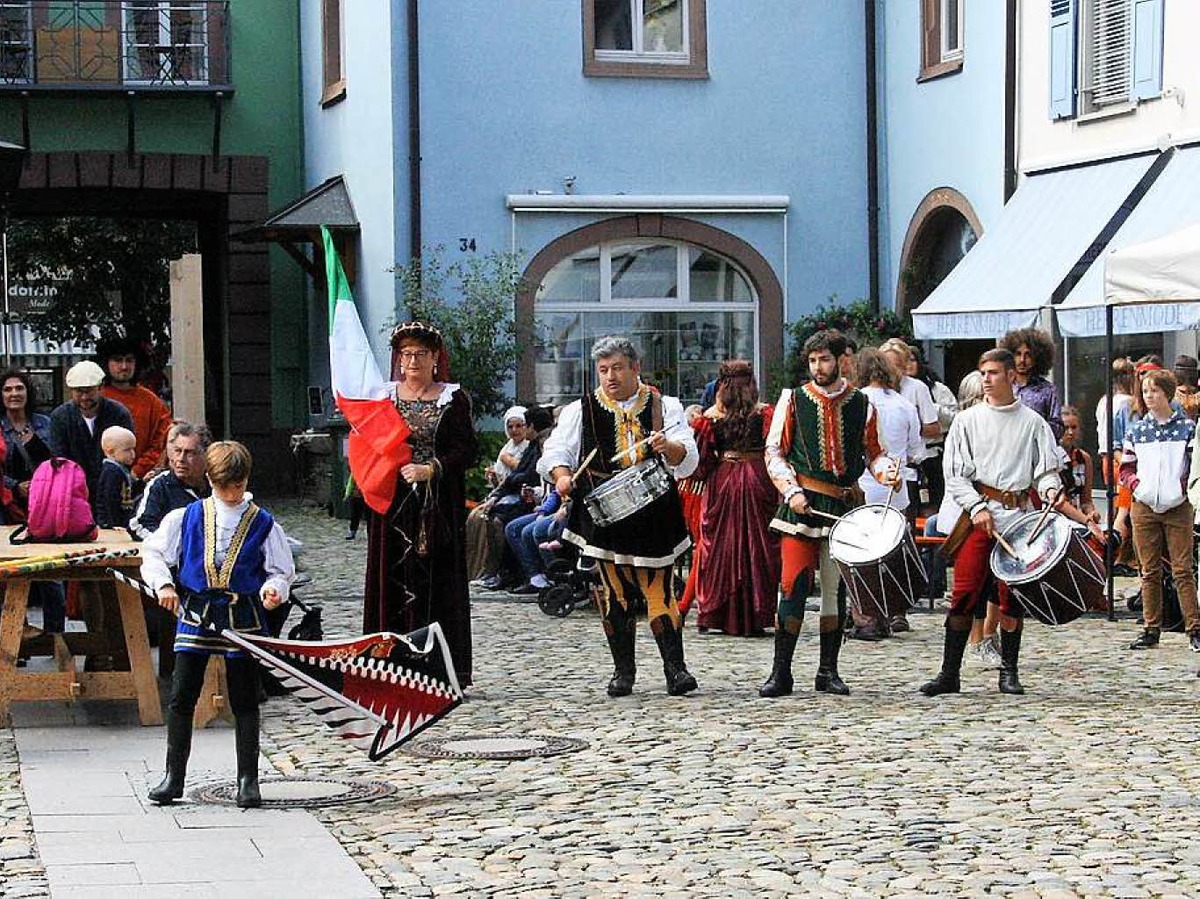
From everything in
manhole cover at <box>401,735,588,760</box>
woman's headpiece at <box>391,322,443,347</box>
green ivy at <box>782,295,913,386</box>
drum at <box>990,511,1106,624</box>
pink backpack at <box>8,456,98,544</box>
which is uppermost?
green ivy at <box>782,295,913,386</box>

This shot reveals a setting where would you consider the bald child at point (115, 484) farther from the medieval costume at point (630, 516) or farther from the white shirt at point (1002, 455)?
the white shirt at point (1002, 455)

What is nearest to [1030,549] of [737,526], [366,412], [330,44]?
[366,412]

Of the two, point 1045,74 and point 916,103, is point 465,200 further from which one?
point 1045,74

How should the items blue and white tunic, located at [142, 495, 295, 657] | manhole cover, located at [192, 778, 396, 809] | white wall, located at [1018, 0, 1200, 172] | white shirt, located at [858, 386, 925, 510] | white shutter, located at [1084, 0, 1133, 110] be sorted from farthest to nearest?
white shutter, located at [1084, 0, 1133, 110], white wall, located at [1018, 0, 1200, 172], white shirt, located at [858, 386, 925, 510], blue and white tunic, located at [142, 495, 295, 657], manhole cover, located at [192, 778, 396, 809]

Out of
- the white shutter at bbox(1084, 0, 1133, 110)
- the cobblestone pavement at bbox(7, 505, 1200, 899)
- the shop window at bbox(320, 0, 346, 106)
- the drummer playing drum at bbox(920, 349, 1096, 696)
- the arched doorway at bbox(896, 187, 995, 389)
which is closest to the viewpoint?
the cobblestone pavement at bbox(7, 505, 1200, 899)

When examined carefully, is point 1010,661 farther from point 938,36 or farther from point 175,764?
point 938,36

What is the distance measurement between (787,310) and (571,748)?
48.1 ft

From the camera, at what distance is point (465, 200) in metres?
22.8

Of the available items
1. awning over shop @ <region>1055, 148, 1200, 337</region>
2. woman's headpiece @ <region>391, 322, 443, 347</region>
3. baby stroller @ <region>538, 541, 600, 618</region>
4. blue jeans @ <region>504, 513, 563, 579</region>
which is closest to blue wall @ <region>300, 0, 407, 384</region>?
blue jeans @ <region>504, 513, 563, 579</region>

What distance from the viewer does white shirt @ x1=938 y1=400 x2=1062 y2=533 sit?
34.5ft

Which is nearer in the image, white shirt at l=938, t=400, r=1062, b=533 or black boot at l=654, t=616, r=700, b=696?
white shirt at l=938, t=400, r=1062, b=533

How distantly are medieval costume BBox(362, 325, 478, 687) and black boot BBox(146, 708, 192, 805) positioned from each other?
246cm

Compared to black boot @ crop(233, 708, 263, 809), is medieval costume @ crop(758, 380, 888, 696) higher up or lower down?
higher up

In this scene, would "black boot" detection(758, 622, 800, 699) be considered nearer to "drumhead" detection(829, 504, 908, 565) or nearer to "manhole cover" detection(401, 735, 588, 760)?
"drumhead" detection(829, 504, 908, 565)
